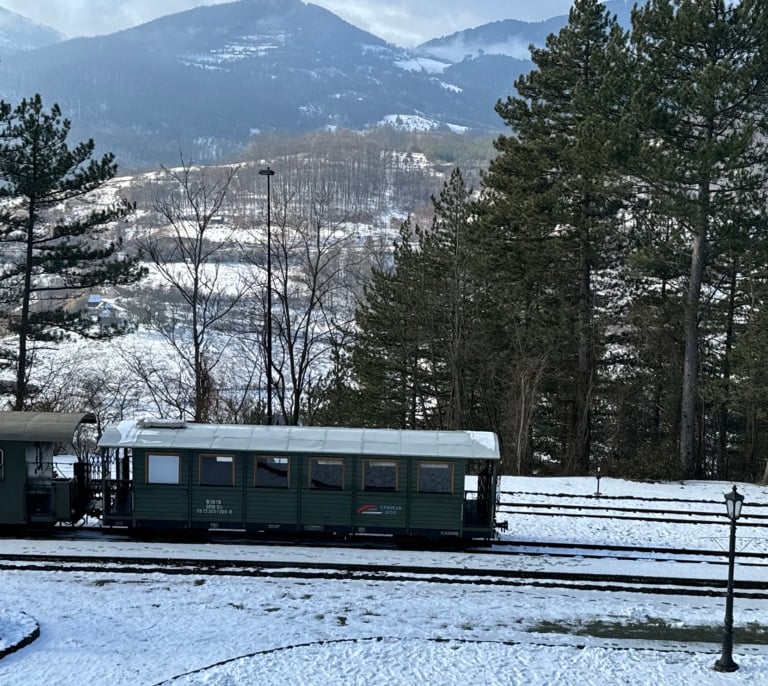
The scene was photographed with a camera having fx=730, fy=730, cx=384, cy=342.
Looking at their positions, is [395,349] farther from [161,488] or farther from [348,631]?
[348,631]

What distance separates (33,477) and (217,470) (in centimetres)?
458

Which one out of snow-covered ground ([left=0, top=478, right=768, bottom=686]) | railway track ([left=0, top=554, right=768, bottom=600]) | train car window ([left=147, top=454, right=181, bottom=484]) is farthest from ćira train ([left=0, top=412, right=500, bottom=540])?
railway track ([left=0, top=554, right=768, bottom=600])

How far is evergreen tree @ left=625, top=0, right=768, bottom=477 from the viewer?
25.2 meters

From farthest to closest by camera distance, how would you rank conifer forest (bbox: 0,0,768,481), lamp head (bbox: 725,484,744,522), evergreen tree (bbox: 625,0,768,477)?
conifer forest (bbox: 0,0,768,481) → evergreen tree (bbox: 625,0,768,477) → lamp head (bbox: 725,484,744,522)

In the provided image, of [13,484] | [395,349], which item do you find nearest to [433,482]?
[13,484]

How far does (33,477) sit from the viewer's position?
17.8 metres

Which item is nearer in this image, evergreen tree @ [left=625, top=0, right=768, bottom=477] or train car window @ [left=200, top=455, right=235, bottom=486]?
train car window @ [left=200, top=455, right=235, bottom=486]

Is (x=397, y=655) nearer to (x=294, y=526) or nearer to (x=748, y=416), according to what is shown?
(x=294, y=526)

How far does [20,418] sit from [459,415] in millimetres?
18563

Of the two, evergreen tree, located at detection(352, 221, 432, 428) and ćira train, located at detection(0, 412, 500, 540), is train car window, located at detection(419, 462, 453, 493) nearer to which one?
ćira train, located at detection(0, 412, 500, 540)

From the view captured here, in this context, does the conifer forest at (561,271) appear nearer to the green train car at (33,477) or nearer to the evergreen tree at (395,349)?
the evergreen tree at (395,349)

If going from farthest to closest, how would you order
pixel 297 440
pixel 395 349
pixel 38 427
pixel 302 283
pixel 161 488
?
1. pixel 302 283
2. pixel 395 349
3. pixel 38 427
4. pixel 297 440
5. pixel 161 488

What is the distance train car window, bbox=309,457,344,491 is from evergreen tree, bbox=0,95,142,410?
59.6 ft

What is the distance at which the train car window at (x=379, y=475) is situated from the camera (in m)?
17.4
